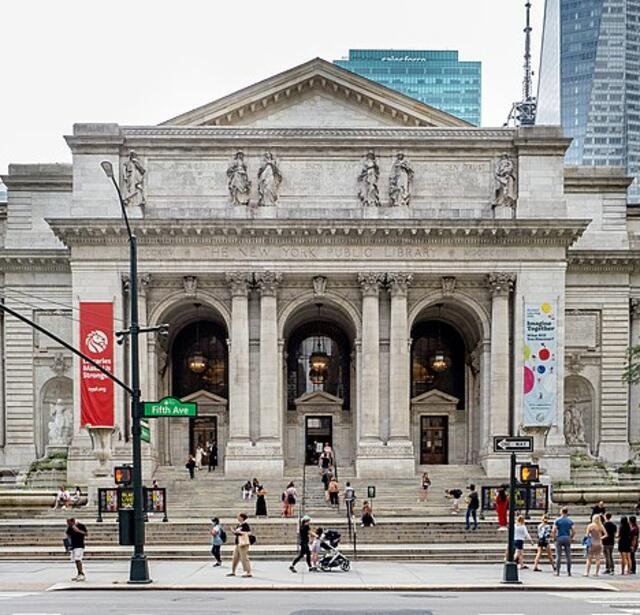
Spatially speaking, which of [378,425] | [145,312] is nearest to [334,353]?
[378,425]

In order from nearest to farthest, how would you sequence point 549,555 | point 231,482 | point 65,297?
point 549,555 < point 231,482 < point 65,297

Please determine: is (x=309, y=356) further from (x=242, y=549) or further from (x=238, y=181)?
(x=242, y=549)

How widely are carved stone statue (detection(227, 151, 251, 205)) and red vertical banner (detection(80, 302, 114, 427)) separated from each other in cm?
860

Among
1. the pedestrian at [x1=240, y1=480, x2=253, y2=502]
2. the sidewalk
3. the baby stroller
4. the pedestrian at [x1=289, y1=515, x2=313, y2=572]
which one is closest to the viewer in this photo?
the sidewalk

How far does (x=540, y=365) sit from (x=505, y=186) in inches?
356

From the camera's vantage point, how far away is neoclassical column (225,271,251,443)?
49.4 m

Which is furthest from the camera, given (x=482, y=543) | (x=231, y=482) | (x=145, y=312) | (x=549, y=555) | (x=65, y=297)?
(x=65, y=297)

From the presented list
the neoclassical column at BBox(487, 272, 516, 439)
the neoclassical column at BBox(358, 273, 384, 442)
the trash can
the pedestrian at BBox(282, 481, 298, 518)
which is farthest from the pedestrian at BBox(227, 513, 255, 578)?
the neoclassical column at BBox(487, 272, 516, 439)

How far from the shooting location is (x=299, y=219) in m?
48.8

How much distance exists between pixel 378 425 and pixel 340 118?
16068 mm

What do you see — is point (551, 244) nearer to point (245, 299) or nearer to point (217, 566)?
point (245, 299)

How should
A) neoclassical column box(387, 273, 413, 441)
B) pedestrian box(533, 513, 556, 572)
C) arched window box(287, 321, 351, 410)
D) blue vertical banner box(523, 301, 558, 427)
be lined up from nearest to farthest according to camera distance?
pedestrian box(533, 513, 556, 572), blue vertical banner box(523, 301, 558, 427), neoclassical column box(387, 273, 413, 441), arched window box(287, 321, 351, 410)

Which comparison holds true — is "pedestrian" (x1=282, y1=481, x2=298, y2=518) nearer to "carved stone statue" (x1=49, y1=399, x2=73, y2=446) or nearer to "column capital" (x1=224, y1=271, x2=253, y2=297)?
"column capital" (x1=224, y1=271, x2=253, y2=297)

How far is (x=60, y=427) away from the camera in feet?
174
